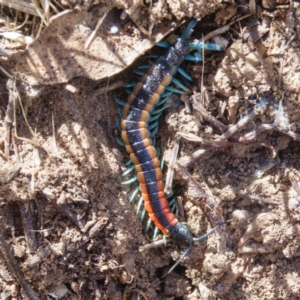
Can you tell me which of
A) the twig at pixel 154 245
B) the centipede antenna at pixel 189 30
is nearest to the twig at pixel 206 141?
the centipede antenna at pixel 189 30

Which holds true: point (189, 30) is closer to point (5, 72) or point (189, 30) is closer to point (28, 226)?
point (5, 72)

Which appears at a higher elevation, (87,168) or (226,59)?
(226,59)

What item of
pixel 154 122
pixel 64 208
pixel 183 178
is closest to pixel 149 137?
pixel 154 122

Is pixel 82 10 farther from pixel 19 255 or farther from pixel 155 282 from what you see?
pixel 155 282

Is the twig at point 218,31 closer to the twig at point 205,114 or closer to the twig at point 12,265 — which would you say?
the twig at point 205,114

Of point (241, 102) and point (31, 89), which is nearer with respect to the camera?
point (31, 89)

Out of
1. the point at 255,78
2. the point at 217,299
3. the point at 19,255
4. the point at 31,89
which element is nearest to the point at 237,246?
the point at 217,299
